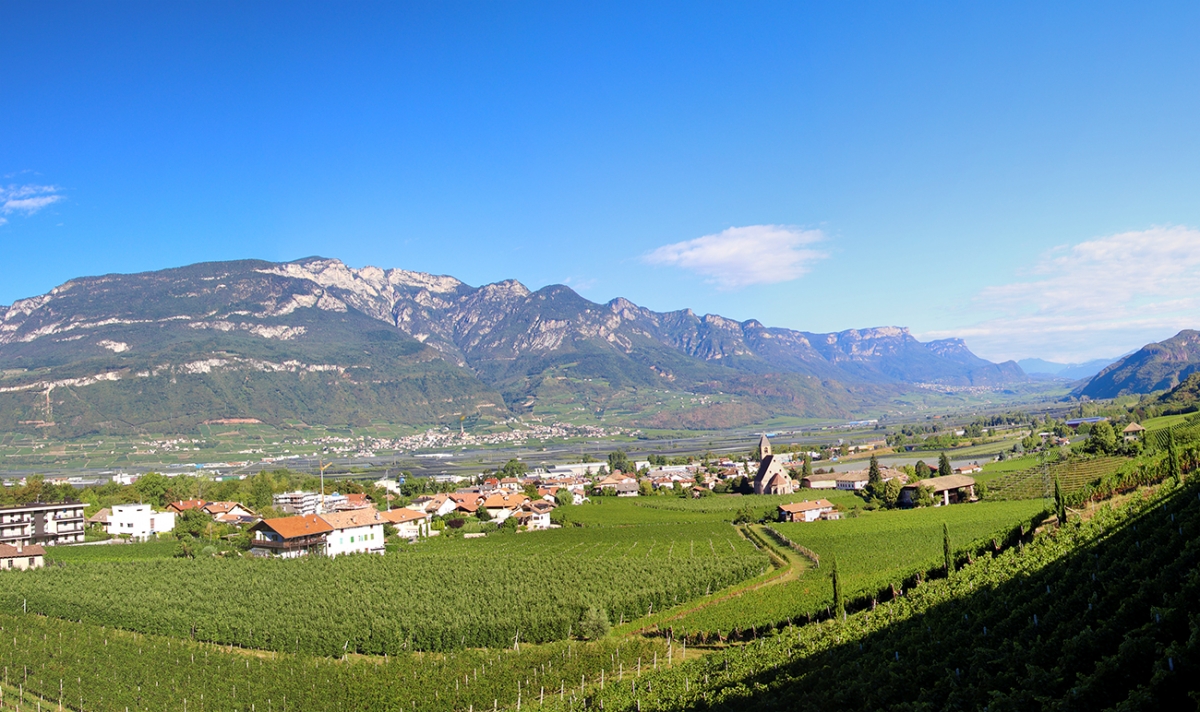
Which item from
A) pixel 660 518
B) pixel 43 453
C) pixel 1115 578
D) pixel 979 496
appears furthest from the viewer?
pixel 43 453

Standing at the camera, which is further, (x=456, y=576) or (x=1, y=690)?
(x=456, y=576)

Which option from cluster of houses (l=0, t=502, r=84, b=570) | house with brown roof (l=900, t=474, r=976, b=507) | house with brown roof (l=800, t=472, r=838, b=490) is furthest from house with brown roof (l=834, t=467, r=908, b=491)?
cluster of houses (l=0, t=502, r=84, b=570)

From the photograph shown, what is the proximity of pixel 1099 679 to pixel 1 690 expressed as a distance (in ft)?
113

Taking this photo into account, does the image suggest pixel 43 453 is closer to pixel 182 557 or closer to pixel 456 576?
pixel 182 557

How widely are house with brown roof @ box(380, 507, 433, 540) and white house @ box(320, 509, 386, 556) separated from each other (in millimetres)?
6170

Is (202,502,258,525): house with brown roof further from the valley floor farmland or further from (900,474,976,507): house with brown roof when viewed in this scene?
(900,474,976,507): house with brown roof

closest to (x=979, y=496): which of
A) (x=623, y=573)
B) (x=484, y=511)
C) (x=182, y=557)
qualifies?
(x=623, y=573)

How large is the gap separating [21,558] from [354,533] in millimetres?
22932

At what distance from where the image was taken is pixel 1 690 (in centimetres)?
2698

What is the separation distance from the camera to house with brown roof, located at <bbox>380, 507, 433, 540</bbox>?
68.6m

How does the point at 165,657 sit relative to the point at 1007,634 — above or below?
below

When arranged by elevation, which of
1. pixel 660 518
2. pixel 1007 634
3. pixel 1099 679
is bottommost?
pixel 660 518

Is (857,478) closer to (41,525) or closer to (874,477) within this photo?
(874,477)

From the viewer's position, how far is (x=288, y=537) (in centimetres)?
5534
